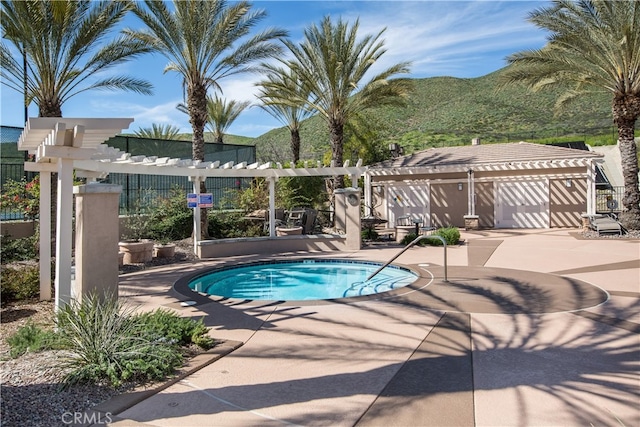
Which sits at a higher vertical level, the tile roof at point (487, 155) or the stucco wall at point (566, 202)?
the tile roof at point (487, 155)

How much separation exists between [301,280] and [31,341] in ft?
23.9

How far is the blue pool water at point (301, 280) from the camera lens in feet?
34.0

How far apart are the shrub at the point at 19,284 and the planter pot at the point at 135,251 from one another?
328 centimetres

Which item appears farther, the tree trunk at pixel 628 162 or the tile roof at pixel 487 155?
the tile roof at pixel 487 155

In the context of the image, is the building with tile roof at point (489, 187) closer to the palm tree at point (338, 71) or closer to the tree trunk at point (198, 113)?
the palm tree at point (338, 71)

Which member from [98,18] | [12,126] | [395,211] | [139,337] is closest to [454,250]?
[395,211]

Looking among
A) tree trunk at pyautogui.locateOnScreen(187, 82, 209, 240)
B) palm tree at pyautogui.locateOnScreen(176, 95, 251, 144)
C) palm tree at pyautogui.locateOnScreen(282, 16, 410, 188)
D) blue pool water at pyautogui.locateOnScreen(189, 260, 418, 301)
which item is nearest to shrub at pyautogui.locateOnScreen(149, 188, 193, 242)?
tree trunk at pyautogui.locateOnScreen(187, 82, 209, 240)

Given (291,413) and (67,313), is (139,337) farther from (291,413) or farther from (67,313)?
(291,413)

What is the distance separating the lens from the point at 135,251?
41.0 ft

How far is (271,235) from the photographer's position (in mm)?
15633

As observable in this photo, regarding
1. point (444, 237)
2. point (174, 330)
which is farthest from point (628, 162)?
point (174, 330)

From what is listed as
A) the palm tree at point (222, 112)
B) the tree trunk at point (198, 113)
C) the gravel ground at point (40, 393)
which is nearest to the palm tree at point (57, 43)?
the tree trunk at point (198, 113)

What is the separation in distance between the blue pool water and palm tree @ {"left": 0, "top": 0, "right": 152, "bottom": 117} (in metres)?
6.57

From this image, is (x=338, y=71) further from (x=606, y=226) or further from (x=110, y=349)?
(x=110, y=349)
